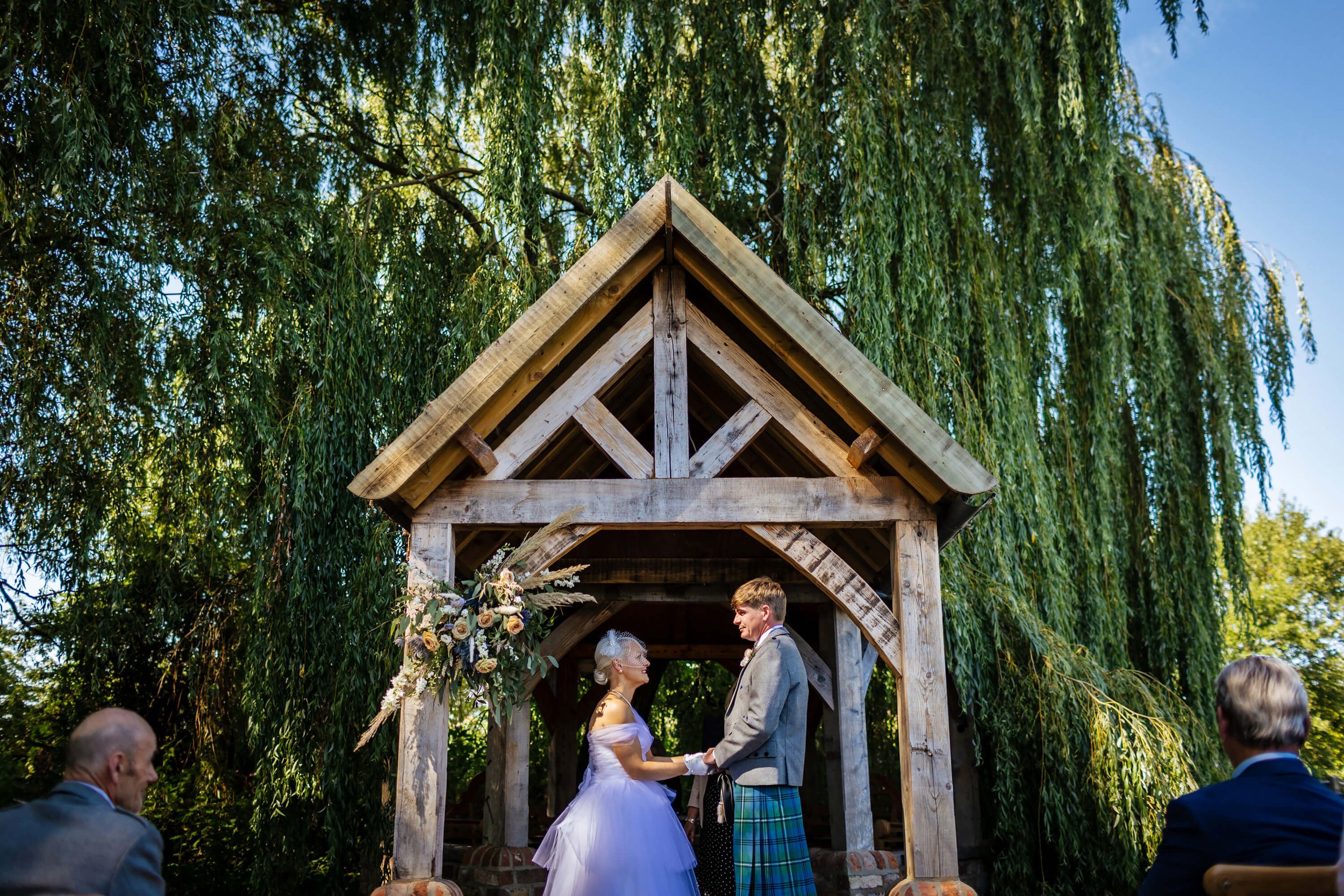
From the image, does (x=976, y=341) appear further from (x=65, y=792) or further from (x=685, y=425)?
(x=65, y=792)

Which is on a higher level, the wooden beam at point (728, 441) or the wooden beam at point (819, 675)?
the wooden beam at point (728, 441)

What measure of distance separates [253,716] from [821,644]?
12.9ft

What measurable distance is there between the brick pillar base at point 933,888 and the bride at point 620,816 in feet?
2.97

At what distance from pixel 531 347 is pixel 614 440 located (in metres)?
0.59

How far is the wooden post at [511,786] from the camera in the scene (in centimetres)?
668

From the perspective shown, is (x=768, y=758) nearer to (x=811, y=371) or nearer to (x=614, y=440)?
(x=614, y=440)

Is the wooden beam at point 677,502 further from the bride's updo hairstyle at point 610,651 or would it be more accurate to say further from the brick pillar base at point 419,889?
the brick pillar base at point 419,889

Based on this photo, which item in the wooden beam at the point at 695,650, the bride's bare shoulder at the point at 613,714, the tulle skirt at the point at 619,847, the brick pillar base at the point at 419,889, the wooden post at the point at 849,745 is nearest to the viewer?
the brick pillar base at the point at 419,889

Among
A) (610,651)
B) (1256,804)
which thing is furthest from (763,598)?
(1256,804)

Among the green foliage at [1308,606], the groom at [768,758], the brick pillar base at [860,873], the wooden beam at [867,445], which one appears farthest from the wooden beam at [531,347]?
the green foliage at [1308,606]

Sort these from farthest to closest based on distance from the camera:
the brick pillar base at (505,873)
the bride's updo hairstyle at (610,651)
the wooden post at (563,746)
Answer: the wooden post at (563,746)
the brick pillar base at (505,873)
the bride's updo hairstyle at (610,651)

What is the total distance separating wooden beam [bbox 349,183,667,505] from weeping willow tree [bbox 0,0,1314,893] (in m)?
2.65

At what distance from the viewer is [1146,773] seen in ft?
20.9

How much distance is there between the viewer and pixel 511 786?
22.1ft
